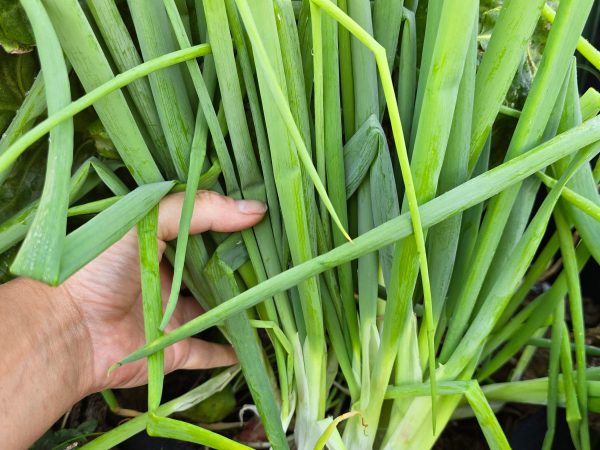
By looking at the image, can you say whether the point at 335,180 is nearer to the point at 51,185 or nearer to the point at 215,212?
the point at 215,212

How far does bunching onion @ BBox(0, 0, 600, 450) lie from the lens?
416mm

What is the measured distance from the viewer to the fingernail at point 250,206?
1.87 ft

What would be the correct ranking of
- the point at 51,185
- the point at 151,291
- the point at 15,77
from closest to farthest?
the point at 51,185 → the point at 151,291 → the point at 15,77

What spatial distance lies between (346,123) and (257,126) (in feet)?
0.34

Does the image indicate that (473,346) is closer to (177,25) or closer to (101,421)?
(177,25)

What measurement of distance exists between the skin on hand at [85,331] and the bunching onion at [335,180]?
3cm

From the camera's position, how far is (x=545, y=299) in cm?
66

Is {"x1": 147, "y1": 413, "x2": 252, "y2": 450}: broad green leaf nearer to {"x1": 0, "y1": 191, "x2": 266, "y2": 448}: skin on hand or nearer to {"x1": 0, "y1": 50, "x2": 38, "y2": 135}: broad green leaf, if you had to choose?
{"x1": 0, "y1": 191, "x2": 266, "y2": 448}: skin on hand

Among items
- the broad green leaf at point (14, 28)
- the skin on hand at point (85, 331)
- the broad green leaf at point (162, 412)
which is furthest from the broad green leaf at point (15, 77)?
the broad green leaf at point (162, 412)

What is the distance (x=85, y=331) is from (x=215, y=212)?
27cm

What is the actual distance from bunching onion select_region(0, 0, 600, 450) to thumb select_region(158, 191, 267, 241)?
2 cm

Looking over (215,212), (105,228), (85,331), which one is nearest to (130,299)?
(85,331)

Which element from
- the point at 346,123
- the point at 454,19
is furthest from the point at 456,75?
the point at 346,123

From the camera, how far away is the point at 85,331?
70 cm
